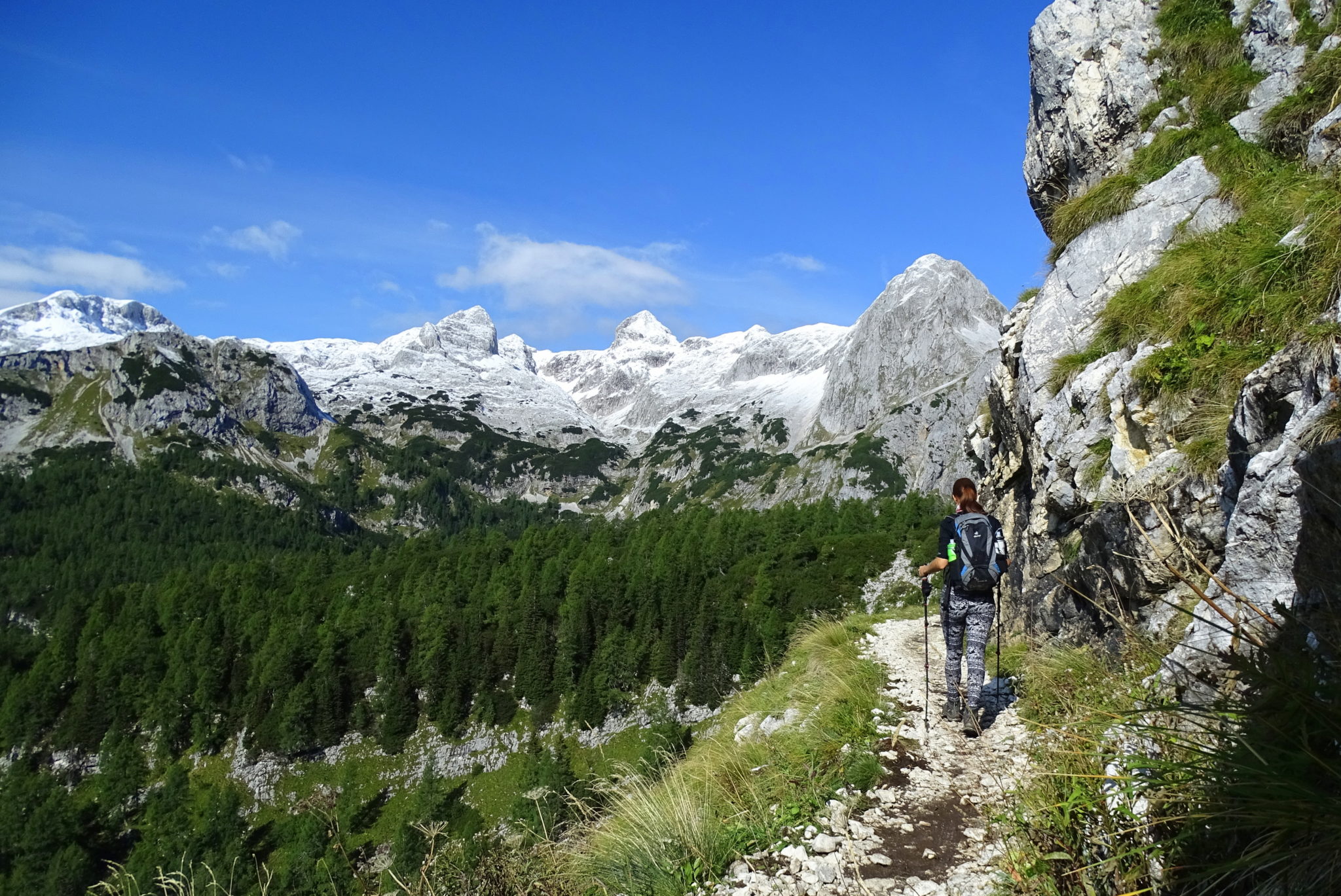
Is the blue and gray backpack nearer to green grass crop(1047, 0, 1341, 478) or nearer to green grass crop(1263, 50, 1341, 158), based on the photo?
green grass crop(1047, 0, 1341, 478)

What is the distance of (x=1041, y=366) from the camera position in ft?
41.9

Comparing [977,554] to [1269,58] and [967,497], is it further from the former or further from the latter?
[1269,58]

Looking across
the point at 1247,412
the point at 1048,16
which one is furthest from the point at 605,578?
the point at 1247,412

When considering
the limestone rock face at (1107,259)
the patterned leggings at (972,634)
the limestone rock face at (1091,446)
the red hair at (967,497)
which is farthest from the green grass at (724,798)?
the limestone rock face at (1107,259)

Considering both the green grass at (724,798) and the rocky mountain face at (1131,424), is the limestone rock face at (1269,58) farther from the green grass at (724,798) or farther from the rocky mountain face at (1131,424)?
the green grass at (724,798)

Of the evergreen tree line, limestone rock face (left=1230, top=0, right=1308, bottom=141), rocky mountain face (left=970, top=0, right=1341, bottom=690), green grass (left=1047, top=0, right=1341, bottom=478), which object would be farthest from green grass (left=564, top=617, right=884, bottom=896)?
the evergreen tree line

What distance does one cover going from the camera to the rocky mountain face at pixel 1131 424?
4.57 meters

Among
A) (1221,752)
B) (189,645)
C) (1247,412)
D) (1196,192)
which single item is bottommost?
(189,645)

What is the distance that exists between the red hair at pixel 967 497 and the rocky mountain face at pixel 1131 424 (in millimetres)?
1585

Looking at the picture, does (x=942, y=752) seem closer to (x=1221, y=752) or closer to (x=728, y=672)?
(x=1221, y=752)

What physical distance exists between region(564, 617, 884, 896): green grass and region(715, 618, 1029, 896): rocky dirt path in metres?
0.26

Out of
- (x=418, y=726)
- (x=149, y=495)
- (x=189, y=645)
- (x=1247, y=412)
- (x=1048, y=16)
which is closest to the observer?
(x=1247, y=412)

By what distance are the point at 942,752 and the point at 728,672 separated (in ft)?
224

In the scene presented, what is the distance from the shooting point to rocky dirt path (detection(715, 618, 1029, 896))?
5004 mm
